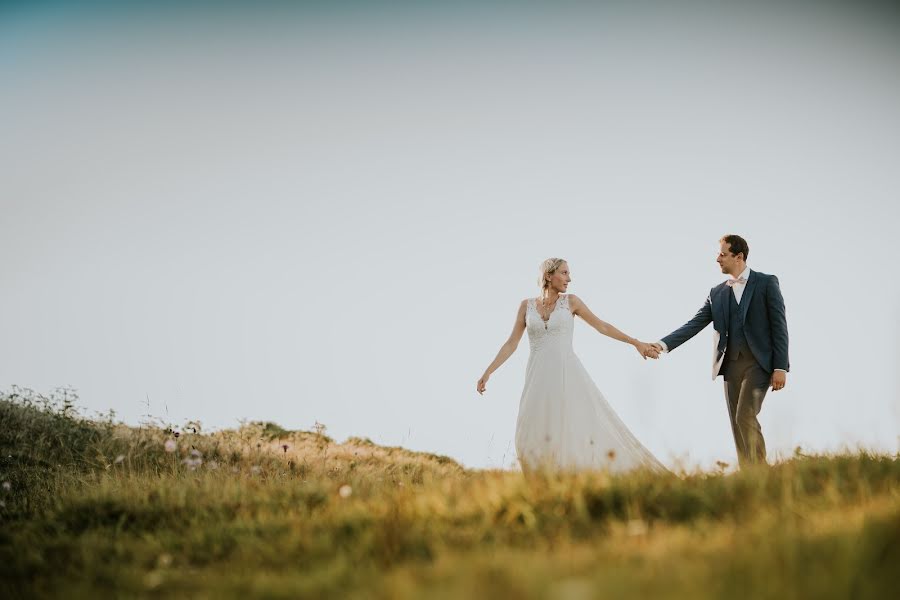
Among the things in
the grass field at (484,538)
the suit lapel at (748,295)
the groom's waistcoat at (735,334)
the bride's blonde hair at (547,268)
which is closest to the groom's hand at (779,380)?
the groom's waistcoat at (735,334)

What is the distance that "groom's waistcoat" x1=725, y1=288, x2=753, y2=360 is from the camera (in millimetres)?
8109

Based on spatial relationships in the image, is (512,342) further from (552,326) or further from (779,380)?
(779,380)

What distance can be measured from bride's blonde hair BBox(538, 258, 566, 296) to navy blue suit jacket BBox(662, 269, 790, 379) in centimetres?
219

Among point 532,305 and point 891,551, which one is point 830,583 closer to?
point 891,551

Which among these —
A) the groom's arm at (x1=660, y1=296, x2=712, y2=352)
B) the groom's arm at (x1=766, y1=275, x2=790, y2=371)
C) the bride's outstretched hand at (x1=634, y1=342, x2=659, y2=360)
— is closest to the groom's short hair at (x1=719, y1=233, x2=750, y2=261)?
the groom's arm at (x1=766, y1=275, x2=790, y2=371)

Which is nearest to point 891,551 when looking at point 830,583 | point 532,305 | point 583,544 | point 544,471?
point 830,583

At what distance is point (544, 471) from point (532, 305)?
12.0 feet

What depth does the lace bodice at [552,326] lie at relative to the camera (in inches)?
328

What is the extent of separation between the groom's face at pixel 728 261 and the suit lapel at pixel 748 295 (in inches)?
8.0

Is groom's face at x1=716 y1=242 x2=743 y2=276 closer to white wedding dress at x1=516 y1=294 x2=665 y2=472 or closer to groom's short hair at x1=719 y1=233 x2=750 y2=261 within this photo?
groom's short hair at x1=719 y1=233 x2=750 y2=261

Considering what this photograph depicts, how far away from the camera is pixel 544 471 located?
5.29 meters

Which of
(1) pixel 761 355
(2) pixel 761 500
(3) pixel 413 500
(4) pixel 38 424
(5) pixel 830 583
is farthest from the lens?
(4) pixel 38 424

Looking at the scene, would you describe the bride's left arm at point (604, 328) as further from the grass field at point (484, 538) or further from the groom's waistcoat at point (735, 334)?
the grass field at point (484, 538)

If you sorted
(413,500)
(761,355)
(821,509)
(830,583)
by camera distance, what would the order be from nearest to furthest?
(830,583) → (821,509) → (413,500) → (761,355)
